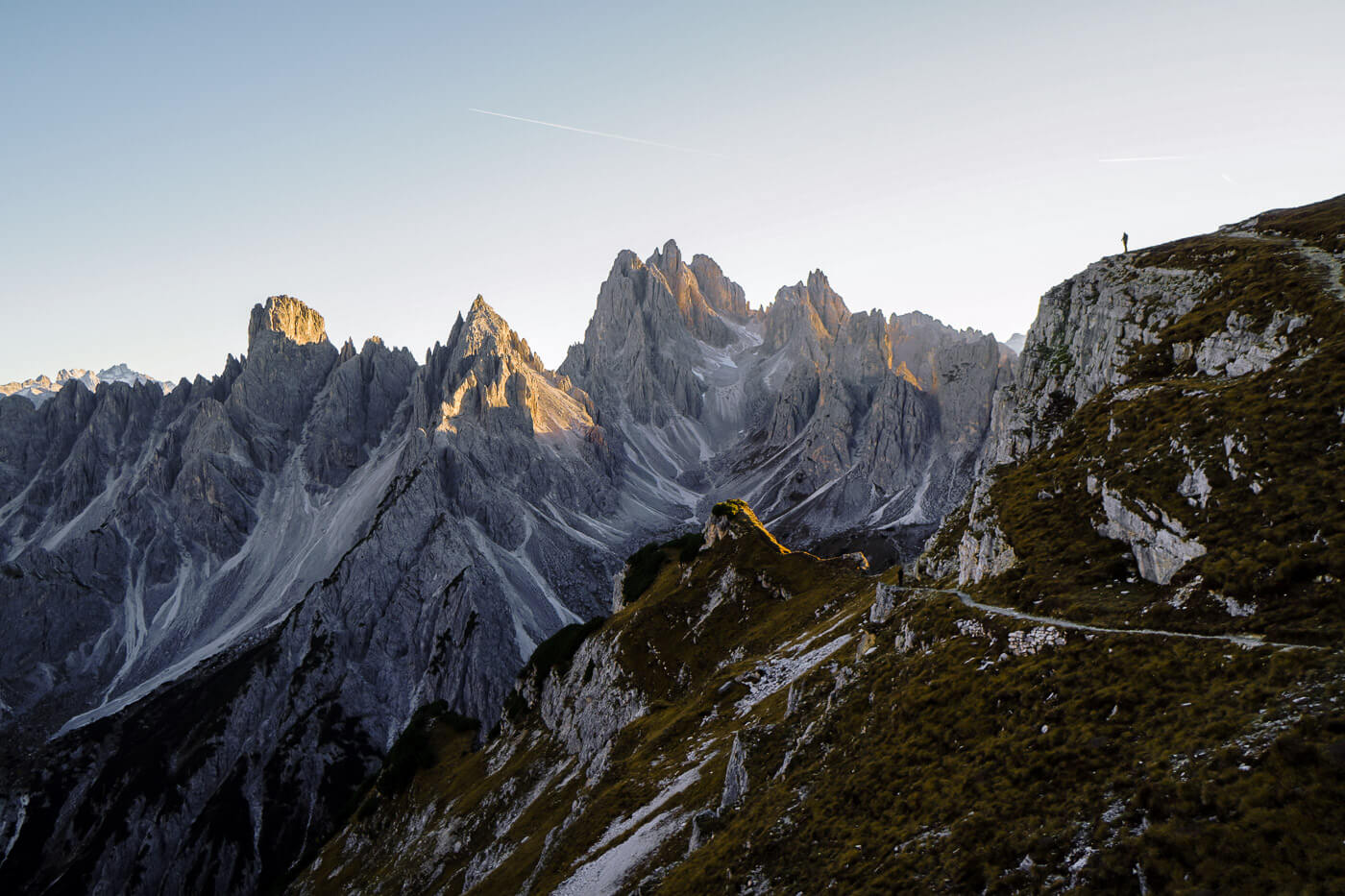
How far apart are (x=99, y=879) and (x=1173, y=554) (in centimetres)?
19147

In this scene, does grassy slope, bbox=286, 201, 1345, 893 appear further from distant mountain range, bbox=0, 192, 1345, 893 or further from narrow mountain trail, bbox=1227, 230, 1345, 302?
narrow mountain trail, bbox=1227, 230, 1345, 302

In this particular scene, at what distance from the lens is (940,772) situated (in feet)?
74.1

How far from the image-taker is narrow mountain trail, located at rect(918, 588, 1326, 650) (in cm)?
1945

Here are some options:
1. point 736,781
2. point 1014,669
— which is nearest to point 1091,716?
point 1014,669

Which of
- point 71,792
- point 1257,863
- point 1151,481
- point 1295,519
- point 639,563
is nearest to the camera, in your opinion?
point 1257,863

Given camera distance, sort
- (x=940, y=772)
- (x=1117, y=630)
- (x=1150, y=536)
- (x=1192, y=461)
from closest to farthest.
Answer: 1. (x=940, y=772)
2. (x=1117, y=630)
3. (x=1150, y=536)
4. (x=1192, y=461)

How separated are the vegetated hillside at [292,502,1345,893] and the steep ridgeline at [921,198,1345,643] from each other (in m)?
3.05

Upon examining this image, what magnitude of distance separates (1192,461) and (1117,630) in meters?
10.1

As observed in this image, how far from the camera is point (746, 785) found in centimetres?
3106

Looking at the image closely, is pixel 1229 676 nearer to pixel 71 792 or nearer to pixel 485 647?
pixel 485 647

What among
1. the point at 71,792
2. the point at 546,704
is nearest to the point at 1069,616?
the point at 546,704

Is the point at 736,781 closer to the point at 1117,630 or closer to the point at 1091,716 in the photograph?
the point at 1091,716

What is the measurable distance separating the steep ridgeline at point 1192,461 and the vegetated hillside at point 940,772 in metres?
3.05

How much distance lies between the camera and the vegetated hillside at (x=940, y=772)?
14969mm
